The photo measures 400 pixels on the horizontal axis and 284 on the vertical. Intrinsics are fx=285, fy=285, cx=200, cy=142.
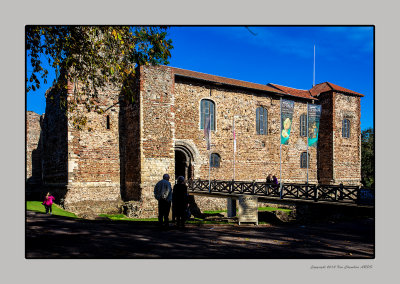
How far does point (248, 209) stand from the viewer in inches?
448

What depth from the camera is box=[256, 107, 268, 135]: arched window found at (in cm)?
2150

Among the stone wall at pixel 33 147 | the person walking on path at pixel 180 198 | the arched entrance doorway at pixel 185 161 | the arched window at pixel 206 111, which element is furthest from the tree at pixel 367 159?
the stone wall at pixel 33 147

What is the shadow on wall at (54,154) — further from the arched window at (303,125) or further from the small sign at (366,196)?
the arched window at (303,125)

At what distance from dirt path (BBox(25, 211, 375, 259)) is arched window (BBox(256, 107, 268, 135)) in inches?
562

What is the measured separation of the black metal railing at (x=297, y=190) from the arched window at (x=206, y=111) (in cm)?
398

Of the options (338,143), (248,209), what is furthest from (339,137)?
(248,209)

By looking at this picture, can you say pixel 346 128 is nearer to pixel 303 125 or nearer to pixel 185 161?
pixel 303 125

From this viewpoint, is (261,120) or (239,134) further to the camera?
(261,120)

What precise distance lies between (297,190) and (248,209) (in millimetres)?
2463

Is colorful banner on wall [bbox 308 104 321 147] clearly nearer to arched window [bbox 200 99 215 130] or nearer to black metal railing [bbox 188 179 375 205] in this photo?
black metal railing [bbox 188 179 375 205]

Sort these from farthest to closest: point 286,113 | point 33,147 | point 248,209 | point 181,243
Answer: point 33,147, point 286,113, point 248,209, point 181,243

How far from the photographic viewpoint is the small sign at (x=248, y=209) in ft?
37.1

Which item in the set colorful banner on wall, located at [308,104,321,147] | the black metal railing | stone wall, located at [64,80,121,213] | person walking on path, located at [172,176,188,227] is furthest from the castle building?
person walking on path, located at [172,176,188,227]

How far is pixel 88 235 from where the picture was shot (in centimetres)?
636
